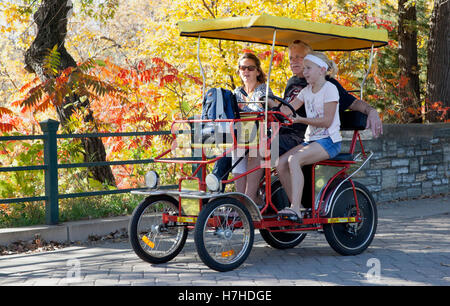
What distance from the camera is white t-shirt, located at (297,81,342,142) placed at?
705 cm

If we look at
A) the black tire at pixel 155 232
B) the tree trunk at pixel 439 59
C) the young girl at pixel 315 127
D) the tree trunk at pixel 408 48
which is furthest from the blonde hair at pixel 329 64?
the tree trunk at pixel 408 48

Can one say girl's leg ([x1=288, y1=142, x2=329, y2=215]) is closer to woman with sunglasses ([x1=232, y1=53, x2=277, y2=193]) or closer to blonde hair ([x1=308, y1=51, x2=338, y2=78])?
woman with sunglasses ([x1=232, y1=53, x2=277, y2=193])

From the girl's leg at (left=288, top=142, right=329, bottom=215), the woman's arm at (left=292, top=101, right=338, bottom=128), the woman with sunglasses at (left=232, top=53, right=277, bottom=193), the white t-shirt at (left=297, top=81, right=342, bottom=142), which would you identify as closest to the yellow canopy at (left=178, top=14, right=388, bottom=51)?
the woman with sunglasses at (left=232, top=53, right=277, bottom=193)

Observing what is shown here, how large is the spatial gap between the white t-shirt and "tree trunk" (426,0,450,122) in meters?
7.67

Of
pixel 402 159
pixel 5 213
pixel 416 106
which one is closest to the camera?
pixel 5 213

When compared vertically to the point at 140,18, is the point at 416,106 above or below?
below

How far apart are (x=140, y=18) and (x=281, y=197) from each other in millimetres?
22901

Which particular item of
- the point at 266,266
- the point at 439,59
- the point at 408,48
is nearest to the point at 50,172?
the point at 266,266

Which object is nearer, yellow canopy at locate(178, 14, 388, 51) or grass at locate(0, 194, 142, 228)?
yellow canopy at locate(178, 14, 388, 51)

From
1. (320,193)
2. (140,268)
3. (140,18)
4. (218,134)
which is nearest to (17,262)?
(140,268)

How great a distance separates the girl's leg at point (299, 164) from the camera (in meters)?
6.86

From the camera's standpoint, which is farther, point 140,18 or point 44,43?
point 140,18

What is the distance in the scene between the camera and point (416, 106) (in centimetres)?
1541

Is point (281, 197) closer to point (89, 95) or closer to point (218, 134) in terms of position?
point (218, 134)
